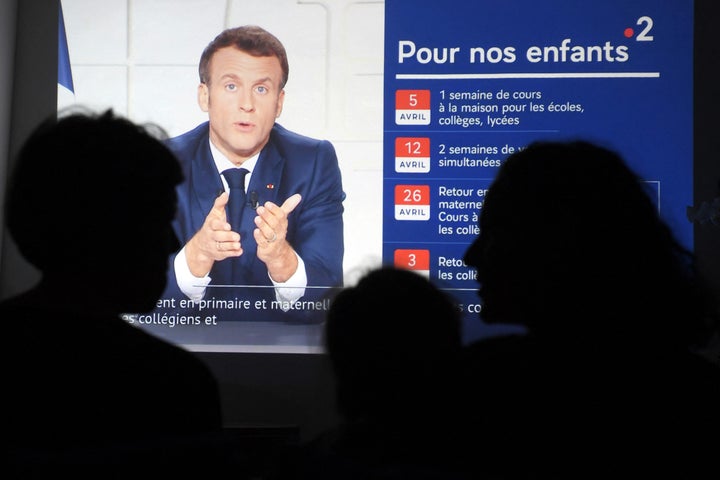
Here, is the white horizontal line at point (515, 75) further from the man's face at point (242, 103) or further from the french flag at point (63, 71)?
the french flag at point (63, 71)

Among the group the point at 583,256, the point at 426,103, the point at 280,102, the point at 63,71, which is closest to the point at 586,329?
the point at 583,256

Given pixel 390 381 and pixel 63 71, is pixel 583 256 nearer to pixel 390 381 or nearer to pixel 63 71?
pixel 390 381

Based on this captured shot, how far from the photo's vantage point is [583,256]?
2.68 ft

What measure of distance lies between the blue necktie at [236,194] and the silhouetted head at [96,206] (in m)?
1.83

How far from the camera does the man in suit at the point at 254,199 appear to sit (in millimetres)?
2654

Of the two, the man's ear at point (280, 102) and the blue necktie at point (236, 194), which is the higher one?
the man's ear at point (280, 102)

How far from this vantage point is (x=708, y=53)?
2.56m

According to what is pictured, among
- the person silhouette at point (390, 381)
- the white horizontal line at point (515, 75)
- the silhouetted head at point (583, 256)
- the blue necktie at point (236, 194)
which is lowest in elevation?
the person silhouette at point (390, 381)

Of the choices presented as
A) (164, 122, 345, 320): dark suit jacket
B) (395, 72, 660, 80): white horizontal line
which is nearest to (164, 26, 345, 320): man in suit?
(164, 122, 345, 320): dark suit jacket

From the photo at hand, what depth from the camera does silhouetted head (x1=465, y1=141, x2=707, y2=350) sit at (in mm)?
811

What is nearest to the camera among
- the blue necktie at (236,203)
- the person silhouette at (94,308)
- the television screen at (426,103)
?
the person silhouette at (94,308)

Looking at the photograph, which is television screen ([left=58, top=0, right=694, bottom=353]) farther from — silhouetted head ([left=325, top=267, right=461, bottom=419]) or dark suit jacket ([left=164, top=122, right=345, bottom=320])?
silhouetted head ([left=325, top=267, right=461, bottom=419])

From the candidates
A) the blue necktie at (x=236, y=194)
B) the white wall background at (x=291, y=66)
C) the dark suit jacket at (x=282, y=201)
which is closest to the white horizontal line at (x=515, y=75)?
the white wall background at (x=291, y=66)

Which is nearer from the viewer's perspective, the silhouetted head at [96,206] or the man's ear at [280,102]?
the silhouetted head at [96,206]
